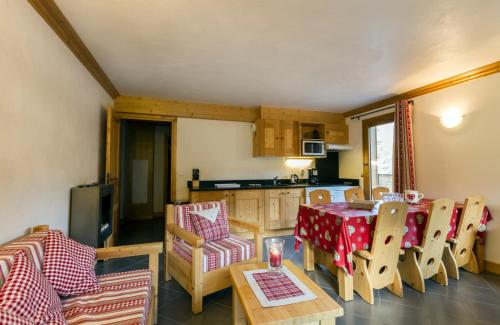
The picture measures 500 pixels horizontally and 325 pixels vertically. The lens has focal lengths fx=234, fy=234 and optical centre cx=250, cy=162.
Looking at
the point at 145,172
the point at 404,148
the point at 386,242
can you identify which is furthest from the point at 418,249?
the point at 145,172

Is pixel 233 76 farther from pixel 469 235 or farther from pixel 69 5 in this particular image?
pixel 469 235

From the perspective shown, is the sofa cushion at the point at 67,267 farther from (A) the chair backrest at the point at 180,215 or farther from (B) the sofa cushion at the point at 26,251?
A: (A) the chair backrest at the point at 180,215

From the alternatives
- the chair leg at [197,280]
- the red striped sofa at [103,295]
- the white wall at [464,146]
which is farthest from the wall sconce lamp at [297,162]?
the red striped sofa at [103,295]

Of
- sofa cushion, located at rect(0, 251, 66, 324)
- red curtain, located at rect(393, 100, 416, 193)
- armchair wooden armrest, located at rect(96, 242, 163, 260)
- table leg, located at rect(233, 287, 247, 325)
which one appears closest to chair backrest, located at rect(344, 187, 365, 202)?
red curtain, located at rect(393, 100, 416, 193)

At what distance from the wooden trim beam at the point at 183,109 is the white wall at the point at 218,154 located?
0.41ft

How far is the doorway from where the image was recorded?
565cm

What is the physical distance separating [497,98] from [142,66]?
417 centimetres

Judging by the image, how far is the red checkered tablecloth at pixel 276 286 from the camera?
137 centimetres

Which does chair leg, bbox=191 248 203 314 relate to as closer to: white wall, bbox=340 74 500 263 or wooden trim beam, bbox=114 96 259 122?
wooden trim beam, bbox=114 96 259 122

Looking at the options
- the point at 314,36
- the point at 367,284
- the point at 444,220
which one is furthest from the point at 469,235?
the point at 314,36

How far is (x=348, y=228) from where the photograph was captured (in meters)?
2.11

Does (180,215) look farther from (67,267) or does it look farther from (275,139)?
(275,139)

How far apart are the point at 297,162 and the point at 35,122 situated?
4.24 metres

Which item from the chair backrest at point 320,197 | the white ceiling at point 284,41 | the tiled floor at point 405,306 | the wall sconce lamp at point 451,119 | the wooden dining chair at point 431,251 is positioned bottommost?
the tiled floor at point 405,306
